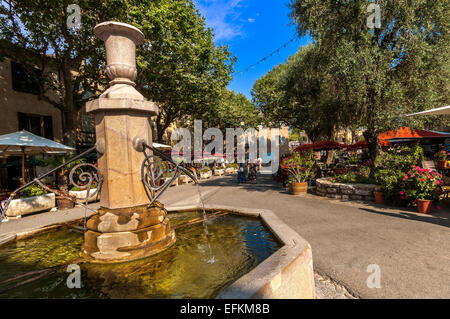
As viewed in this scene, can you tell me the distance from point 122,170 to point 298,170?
7.74 m

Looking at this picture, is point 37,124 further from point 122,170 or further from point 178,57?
point 122,170

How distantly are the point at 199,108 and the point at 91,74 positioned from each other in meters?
7.94

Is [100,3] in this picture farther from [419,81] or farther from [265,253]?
[419,81]

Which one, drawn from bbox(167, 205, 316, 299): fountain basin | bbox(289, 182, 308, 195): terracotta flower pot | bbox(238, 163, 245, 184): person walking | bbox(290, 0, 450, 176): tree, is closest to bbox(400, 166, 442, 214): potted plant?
bbox(290, 0, 450, 176): tree

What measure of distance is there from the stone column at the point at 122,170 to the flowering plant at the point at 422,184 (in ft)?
22.0

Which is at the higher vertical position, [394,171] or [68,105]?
[68,105]

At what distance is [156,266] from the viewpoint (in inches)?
110

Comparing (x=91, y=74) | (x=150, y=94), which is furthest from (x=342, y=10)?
(x=91, y=74)

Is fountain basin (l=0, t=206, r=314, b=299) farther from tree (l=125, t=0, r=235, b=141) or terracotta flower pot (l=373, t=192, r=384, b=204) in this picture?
tree (l=125, t=0, r=235, b=141)

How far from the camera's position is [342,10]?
8.73 metres

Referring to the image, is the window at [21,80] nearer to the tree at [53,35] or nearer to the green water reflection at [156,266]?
the tree at [53,35]

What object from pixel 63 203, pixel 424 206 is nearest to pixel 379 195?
pixel 424 206

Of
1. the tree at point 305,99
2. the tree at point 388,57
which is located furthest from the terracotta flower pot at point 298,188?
the tree at point 305,99

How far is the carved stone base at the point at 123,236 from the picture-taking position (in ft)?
9.83
